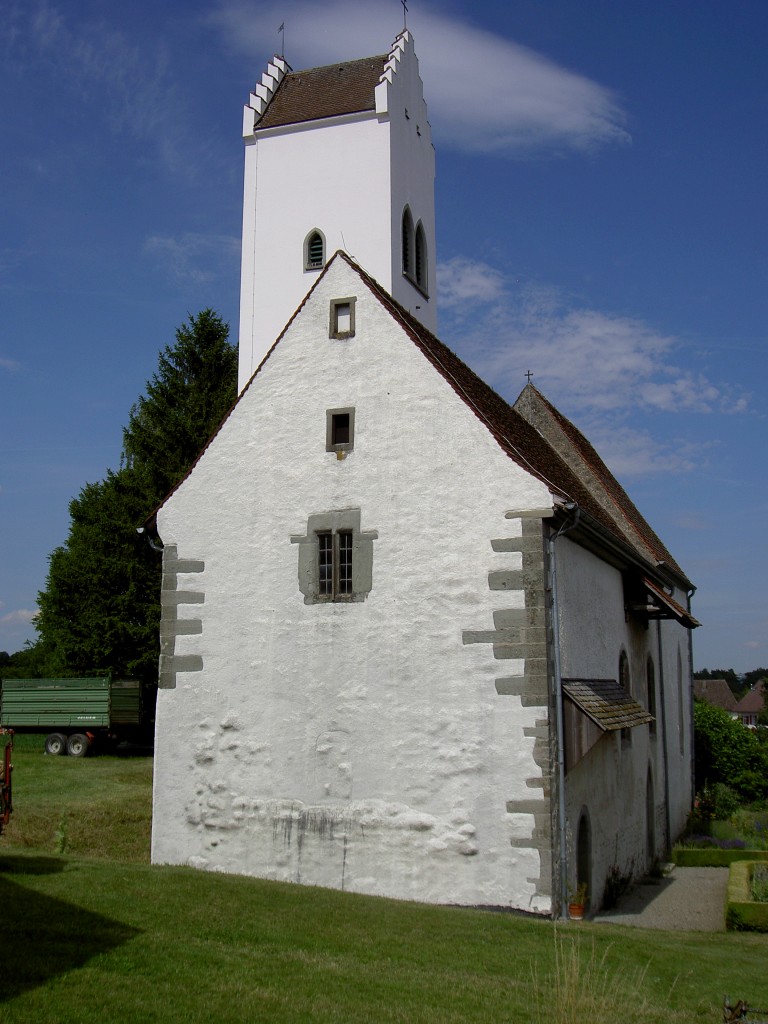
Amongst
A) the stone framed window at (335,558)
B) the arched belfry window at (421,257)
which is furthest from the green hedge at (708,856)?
the arched belfry window at (421,257)

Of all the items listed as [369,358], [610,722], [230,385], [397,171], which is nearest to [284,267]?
[397,171]

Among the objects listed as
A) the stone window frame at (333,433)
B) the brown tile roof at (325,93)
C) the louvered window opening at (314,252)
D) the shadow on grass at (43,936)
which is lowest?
the shadow on grass at (43,936)

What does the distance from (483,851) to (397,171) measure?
785 inches

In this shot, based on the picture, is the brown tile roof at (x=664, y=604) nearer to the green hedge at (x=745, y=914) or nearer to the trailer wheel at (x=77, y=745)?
the green hedge at (x=745, y=914)

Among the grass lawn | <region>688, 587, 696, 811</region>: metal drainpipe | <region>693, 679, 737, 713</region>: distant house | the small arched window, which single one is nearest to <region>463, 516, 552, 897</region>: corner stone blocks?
the grass lawn

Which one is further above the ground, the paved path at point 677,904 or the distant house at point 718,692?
the distant house at point 718,692

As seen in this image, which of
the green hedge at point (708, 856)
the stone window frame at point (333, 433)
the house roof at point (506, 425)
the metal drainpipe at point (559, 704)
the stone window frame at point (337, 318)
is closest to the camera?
the metal drainpipe at point (559, 704)

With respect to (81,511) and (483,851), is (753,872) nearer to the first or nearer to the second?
(483,851)

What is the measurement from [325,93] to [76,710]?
18.3 metres

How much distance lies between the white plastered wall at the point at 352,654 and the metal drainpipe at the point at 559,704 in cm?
37

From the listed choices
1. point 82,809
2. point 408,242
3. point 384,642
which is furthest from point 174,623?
point 408,242

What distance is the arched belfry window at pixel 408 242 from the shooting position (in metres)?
27.1

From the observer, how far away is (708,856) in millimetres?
18406

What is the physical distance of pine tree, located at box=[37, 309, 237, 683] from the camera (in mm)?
30031
